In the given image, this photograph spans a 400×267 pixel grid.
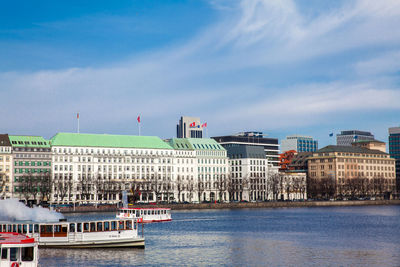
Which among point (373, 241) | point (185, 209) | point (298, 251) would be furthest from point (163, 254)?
point (185, 209)

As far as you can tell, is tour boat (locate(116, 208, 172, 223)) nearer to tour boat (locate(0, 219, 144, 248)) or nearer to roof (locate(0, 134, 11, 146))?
tour boat (locate(0, 219, 144, 248))

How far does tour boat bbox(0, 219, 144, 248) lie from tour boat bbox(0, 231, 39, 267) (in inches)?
989

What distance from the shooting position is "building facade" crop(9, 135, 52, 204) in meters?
180

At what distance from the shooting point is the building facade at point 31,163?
180 meters

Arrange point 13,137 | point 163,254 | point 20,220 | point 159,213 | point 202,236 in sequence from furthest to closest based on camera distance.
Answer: point 13,137 → point 159,213 → point 202,236 → point 20,220 → point 163,254

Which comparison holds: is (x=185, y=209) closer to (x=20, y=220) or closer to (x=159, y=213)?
(x=159, y=213)

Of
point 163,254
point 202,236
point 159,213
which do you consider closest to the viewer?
point 163,254

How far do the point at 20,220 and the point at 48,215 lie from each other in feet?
10.9

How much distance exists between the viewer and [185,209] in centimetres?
18050

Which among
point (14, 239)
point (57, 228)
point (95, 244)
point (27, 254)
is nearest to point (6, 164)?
point (57, 228)

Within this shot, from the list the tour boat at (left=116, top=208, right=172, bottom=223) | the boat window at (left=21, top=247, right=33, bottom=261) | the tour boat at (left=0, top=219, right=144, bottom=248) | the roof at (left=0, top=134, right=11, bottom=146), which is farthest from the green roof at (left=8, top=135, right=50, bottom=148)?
the boat window at (left=21, top=247, right=33, bottom=261)

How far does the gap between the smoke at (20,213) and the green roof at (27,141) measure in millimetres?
119623

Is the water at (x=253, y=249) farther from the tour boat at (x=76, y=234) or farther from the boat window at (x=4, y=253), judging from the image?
the boat window at (x=4, y=253)

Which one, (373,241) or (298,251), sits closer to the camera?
(298,251)
